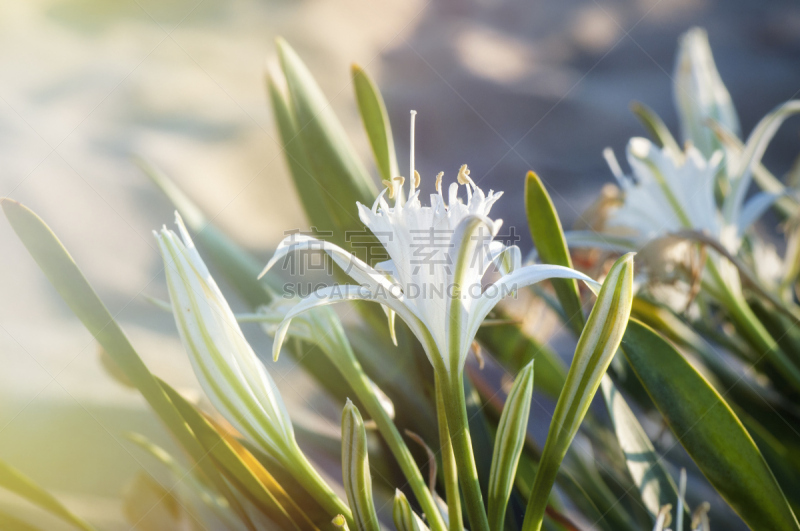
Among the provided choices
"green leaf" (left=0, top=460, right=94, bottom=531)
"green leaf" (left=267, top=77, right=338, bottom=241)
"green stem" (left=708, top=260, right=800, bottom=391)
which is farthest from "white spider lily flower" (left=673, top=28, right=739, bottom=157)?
"green leaf" (left=0, top=460, right=94, bottom=531)

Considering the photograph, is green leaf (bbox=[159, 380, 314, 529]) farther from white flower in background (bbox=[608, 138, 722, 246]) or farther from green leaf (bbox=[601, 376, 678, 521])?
white flower in background (bbox=[608, 138, 722, 246])

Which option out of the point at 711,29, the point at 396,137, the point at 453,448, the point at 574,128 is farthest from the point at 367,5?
the point at 453,448

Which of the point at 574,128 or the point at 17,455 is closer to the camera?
the point at 17,455

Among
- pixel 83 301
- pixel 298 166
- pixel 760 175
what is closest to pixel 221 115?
pixel 298 166

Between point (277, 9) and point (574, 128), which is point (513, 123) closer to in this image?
point (574, 128)

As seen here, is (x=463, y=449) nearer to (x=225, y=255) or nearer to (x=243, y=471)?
(x=243, y=471)

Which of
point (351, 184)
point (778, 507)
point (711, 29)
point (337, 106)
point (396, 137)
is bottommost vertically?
point (778, 507)
